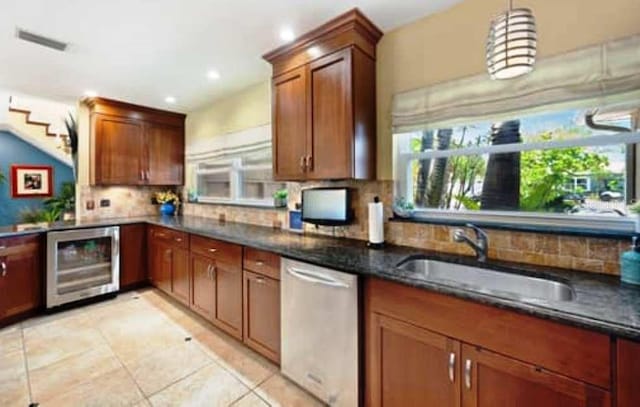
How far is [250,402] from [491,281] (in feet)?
5.18

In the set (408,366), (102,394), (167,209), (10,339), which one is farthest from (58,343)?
(408,366)

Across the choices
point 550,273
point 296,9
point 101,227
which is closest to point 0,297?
point 101,227

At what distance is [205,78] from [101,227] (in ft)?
6.61

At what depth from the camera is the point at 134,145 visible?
4.04 metres

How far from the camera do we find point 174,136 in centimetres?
441

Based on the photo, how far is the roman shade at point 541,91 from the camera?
1.41m

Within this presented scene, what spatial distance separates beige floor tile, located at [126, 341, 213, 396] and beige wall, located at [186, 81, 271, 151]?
2239 millimetres

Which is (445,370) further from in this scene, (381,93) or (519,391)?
(381,93)

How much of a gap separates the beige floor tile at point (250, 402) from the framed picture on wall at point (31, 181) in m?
6.50

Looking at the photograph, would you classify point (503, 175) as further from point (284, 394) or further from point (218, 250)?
point (218, 250)

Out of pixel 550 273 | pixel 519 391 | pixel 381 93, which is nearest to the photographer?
pixel 519 391

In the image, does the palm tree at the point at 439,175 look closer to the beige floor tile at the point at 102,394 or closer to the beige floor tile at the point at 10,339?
the beige floor tile at the point at 102,394

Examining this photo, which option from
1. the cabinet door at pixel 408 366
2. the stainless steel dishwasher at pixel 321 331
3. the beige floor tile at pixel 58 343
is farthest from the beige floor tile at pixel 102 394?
the cabinet door at pixel 408 366

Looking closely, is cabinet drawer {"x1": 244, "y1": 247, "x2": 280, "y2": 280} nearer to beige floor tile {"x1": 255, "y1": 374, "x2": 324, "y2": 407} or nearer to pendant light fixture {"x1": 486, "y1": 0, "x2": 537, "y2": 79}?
beige floor tile {"x1": 255, "y1": 374, "x2": 324, "y2": 407}
